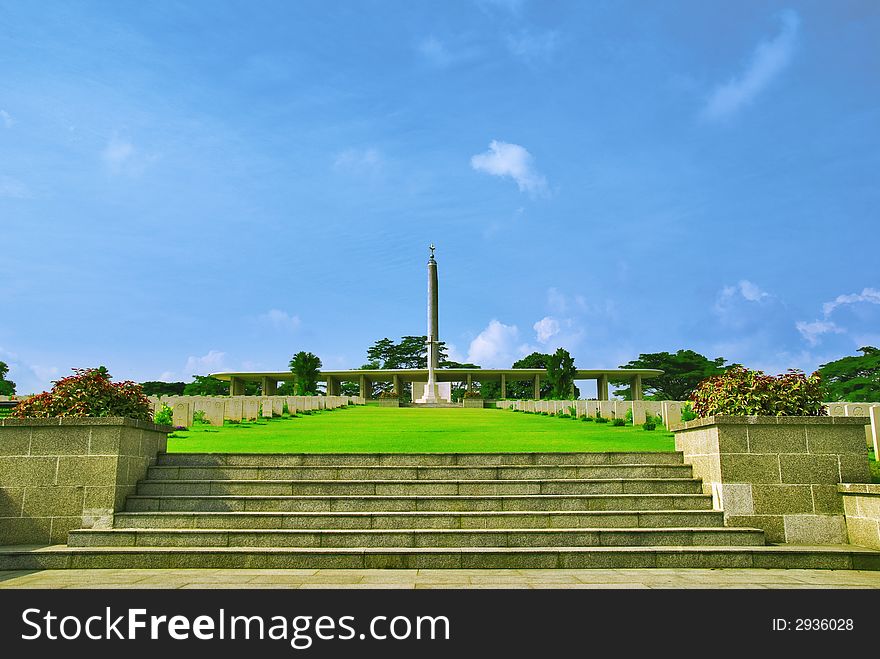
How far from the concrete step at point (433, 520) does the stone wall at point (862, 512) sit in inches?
57.5

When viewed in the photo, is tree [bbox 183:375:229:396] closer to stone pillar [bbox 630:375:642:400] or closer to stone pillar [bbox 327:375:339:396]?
stone pillar [bbox 327:375:339:396]

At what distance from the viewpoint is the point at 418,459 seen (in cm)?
942

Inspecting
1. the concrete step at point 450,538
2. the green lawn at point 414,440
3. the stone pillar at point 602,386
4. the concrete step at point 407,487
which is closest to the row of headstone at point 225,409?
the green lawn at point 414,440

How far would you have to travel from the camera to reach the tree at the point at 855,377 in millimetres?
50688

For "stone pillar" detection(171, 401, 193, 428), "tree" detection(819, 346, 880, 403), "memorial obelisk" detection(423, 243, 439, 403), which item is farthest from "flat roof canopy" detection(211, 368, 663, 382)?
"stone pillar" detection(171, 401, 193, 428)

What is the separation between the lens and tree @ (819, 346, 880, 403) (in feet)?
166

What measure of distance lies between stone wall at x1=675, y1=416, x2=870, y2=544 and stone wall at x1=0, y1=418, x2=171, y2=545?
300 inches

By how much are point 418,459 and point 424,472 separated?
0.42 metres

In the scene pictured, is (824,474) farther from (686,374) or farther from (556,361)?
(686,374)

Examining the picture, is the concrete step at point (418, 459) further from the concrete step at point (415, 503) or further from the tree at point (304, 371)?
the tree at point (304, 371)
